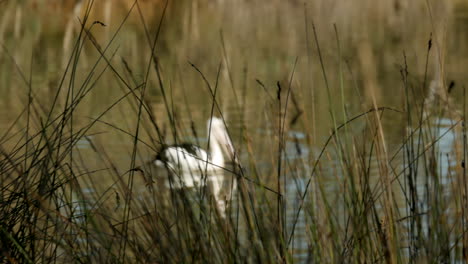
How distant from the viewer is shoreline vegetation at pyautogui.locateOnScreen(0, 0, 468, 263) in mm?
2080

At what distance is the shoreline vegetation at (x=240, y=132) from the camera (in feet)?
6.82

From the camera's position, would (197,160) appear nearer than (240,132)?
Yes

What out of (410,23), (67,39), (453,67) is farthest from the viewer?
(410,23)

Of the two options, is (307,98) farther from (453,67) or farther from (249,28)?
(249,28)

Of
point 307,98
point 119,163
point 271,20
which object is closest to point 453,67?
point 307,98

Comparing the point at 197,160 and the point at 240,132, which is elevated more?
the point at 240,132

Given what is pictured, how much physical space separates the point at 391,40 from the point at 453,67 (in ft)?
8.41

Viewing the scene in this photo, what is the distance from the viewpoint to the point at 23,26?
49.1ft

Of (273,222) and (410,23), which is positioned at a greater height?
(410,23)

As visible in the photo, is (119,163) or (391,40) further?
(391,40)

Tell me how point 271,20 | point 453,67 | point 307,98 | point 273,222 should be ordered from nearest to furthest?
point 273,222
point 307,98
point 453,67
point 271,20

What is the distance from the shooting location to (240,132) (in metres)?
2.38

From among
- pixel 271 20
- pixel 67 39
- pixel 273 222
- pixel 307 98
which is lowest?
pixel 273 222

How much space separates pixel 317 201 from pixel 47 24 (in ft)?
45.3
